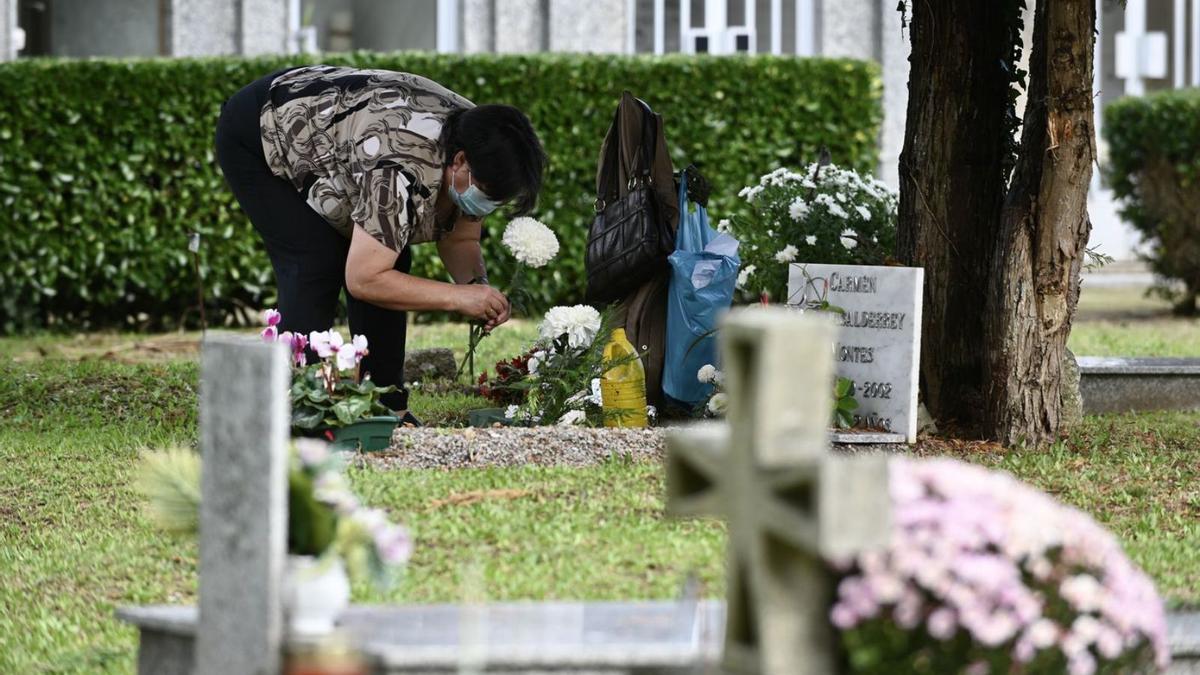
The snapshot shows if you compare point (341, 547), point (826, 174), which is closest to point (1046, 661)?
point (341, 547)

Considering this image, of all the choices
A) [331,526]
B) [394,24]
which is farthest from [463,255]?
[394,24]

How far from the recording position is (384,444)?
5.89m

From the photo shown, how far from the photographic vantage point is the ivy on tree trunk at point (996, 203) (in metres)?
6.21

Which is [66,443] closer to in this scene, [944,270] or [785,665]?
[944,270]

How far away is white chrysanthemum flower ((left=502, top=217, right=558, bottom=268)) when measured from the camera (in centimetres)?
678

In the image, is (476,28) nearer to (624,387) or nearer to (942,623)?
(624,387)

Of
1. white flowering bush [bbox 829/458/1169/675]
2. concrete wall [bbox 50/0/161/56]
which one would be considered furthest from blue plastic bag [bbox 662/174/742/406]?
concrete wall [bbox 50/0/161/56]

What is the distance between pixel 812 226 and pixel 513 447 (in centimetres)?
179

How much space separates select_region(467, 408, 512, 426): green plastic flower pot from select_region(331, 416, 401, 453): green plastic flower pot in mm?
909

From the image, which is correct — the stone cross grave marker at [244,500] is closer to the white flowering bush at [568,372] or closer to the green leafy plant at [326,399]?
the green leafy plant at [326,399]

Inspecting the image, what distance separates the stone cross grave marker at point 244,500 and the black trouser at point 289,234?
342 centimetres

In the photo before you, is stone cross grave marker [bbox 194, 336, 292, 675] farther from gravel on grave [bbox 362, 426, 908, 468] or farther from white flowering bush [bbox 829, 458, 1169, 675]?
gravel on grave [bbox 362, 426, 908, 468]

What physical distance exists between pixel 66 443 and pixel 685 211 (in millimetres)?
2570

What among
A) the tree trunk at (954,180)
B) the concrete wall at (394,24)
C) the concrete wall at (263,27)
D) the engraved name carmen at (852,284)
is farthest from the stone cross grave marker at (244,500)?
the concrete wall at (394,24)
